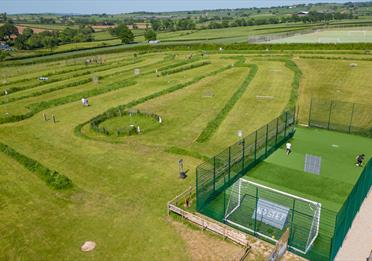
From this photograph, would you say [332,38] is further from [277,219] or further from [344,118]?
[277,219]

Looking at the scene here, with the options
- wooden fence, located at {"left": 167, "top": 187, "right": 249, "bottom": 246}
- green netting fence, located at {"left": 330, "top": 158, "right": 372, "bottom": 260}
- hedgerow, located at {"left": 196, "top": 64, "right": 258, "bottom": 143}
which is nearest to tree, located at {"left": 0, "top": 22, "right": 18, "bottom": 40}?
hedgerow, located at {"left": 196, "top": 64, "right": 258, "bottom": 143}

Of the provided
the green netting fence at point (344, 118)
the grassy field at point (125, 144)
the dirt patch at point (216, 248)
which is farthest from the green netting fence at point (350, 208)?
the green netting fence at point (344, 118)

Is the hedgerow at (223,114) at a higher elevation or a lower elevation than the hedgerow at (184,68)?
lower

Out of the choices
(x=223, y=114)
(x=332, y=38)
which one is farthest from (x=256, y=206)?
(x=332, y=38)

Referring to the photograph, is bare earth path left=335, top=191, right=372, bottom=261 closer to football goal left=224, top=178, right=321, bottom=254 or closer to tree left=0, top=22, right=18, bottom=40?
football goal left=224, top=178, right=321, bottom=254

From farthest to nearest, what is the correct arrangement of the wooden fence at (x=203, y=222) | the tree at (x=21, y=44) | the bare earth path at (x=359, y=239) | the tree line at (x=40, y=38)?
the tree at (x=21, y=44)
the tree line at (x=40, y=38)
the wooden fence at (x=203, y=222)
the bare earth path at (x=359, y=239)

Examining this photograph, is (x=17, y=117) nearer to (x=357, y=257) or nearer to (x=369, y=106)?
(x=357, y=257)

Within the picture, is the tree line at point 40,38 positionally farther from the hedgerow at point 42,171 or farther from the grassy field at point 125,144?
the hedgerow at point 42,171
